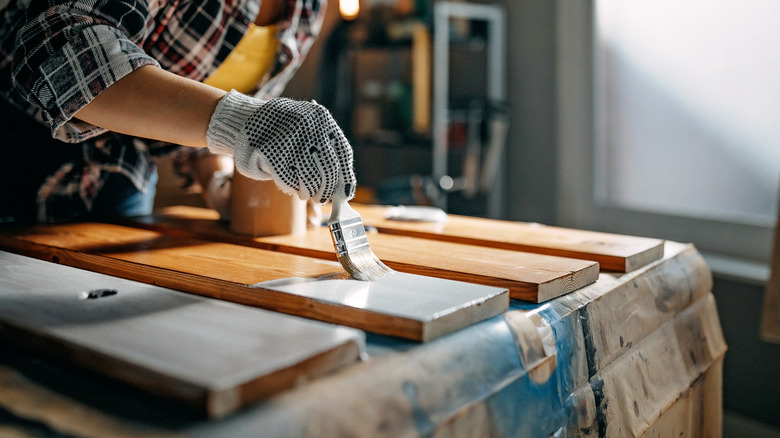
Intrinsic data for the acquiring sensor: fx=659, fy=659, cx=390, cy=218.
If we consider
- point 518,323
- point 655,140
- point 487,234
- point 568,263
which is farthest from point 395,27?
point 518,323

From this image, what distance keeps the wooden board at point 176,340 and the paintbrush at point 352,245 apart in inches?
6.6

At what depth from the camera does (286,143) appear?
0.78 meters

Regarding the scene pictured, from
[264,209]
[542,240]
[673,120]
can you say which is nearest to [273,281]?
[264,209]

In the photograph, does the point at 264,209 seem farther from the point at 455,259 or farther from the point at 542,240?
the point at 542,240

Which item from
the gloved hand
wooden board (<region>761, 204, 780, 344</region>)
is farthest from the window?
the gloved hand

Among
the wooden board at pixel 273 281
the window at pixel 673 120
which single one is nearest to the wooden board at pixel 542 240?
the wooden board at pixel 273 281

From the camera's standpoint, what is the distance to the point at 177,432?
44 cm

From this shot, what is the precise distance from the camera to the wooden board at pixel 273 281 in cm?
66

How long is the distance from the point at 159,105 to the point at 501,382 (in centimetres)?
53

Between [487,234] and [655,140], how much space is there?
1.42m

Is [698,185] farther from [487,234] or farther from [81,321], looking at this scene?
[81,321]

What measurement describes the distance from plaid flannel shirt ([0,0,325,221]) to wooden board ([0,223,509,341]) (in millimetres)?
173

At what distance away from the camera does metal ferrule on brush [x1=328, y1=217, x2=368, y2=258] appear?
79 centimetres

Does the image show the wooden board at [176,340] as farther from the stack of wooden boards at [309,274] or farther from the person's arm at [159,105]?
the person's arm at [159,105]
